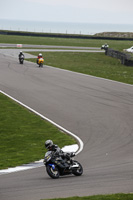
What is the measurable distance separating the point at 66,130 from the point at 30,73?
2211 cm

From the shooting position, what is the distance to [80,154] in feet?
52.6

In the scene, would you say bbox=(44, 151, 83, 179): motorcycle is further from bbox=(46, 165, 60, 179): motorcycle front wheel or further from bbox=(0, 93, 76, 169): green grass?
bbox=(0, 93, 76, 169): green grass

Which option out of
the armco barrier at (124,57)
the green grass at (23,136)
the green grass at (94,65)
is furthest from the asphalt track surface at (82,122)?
the armco barrier at (124,57)

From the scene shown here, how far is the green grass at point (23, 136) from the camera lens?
15.9 meters

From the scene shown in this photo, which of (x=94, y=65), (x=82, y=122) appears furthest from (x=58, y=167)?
(x=94, y=65)

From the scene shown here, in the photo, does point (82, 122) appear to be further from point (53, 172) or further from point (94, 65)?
point (94, 65)

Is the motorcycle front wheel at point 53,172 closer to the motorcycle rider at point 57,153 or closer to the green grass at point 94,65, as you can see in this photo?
the motorcycle rider at point 57,153

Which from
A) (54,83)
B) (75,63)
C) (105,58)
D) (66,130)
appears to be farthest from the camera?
(105,58)

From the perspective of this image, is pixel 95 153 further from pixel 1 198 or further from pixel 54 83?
pixel 54 83

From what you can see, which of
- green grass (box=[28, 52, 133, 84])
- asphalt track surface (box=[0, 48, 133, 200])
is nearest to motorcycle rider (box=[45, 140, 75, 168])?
asphalt track surface (box=[0, 48, 133, 200])

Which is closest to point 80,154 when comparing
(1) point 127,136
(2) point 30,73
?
(1) point 127,136

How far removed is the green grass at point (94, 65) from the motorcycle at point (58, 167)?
26.0 meters

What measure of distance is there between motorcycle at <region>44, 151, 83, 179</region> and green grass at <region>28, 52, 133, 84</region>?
85.2 feet

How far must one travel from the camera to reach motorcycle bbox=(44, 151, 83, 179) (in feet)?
41.4
